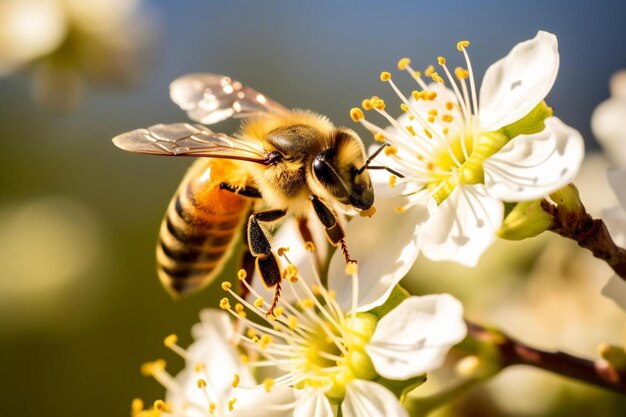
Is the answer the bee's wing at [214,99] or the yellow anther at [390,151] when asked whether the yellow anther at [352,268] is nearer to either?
the yellow anther at [390,151]

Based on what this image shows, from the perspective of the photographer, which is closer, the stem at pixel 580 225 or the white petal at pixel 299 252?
the stem at pixel 580 225

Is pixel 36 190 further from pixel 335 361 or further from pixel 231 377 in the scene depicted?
pixel 335 361

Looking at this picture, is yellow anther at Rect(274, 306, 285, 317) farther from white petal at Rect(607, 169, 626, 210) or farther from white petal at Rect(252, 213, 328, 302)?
white petal at Rect(607, 169, 626, 210)

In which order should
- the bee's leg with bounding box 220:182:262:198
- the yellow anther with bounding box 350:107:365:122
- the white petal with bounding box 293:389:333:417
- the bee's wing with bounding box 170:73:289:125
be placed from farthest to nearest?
the bee's wing with bounding box 170:73:289:125 → the bee's leg with bounding box 220:182:262:198 → the yellow anther with bounding box 350:107:365:122 → the white petal with bounding box 293:389:333:417

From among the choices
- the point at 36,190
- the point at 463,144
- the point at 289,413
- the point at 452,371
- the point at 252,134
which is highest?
the point at 36,190

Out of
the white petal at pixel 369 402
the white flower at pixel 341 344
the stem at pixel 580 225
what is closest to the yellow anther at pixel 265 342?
the white flower at pixel 341 344

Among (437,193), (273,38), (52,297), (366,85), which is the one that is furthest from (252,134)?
(273,38)

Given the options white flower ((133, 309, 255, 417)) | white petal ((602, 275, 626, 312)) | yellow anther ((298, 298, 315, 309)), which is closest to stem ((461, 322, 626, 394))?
white petal ((602, 275, 626, 312))
